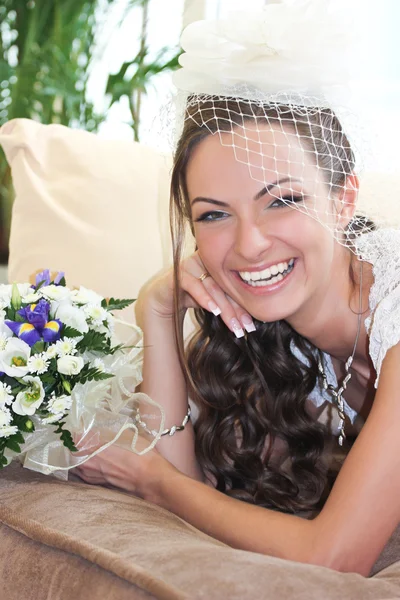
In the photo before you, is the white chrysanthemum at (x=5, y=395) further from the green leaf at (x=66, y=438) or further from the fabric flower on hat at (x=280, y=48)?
the fabric flower on hat at (x=280, y=48)

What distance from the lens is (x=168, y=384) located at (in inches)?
70.4

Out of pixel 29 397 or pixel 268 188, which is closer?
pixel 29 397

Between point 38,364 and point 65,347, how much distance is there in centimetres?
6

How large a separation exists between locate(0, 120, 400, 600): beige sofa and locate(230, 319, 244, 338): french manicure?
32 centimetres

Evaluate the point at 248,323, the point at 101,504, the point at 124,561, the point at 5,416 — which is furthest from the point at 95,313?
the point at 124,561

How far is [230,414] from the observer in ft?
5.98

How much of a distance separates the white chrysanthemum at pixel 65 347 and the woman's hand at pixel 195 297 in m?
0.49

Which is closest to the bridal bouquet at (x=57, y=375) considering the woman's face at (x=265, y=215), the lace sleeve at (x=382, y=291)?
the woman's face at (x=265, y=215)

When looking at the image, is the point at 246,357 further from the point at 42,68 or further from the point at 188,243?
the point at 42,68

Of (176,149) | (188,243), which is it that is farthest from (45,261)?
(176,149)

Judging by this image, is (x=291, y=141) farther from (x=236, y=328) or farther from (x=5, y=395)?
(x=5, y=395)

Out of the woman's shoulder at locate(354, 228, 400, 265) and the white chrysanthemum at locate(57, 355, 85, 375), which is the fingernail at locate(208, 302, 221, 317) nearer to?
the woman's shoulder at locate(354, 228, 400, 265)

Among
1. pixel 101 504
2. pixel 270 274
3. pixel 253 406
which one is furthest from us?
pixel 253 406

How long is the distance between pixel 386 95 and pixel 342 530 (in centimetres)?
122
